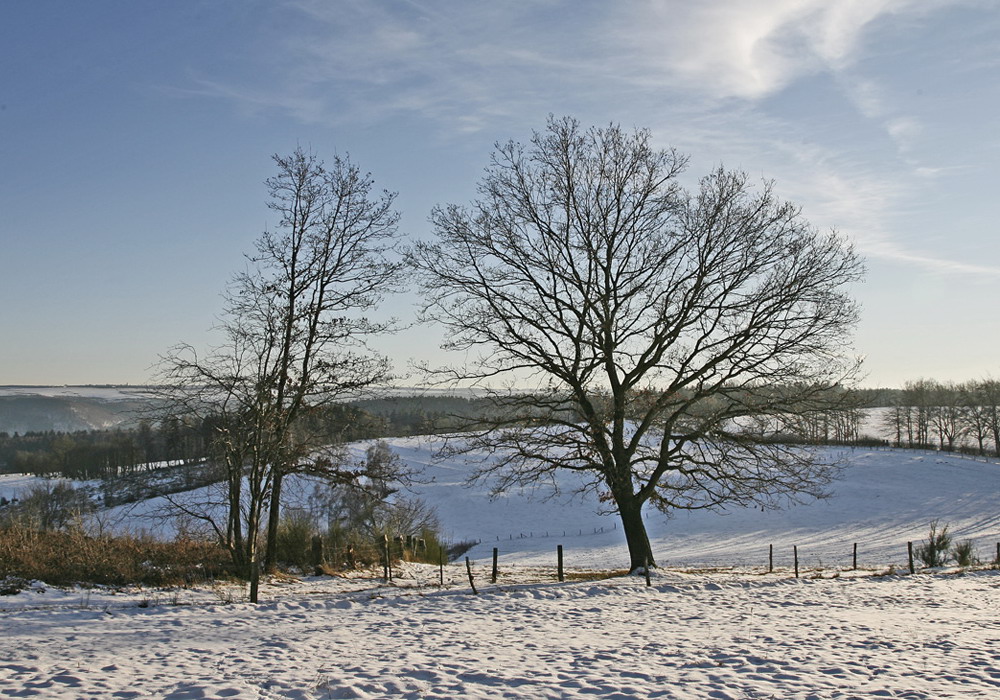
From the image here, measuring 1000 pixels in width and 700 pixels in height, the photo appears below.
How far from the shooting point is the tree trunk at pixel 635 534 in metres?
17.3

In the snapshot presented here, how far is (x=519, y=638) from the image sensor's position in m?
9.62

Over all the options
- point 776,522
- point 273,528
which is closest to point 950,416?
point 776,522

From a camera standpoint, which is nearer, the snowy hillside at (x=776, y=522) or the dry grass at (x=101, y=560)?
the dry grass at (x=101, y=560)

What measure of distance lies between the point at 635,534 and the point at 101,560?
1188 cm

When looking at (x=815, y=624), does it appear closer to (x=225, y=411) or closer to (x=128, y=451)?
(x=225, y=411)

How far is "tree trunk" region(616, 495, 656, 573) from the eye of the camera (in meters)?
17.3

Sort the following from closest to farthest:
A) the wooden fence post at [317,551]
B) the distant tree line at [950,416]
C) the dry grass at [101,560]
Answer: the dry grass at [101,560], the wooden fence post at [317,551], the distant tree line at [950,416]

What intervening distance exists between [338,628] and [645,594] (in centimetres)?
697

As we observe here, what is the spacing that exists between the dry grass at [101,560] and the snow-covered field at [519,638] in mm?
894

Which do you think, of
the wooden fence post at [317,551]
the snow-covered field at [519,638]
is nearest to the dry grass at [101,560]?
the snow-covered field at [519,638]

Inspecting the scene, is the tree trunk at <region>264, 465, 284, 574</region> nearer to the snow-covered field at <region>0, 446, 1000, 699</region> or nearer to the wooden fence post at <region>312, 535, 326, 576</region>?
the wooden fence post at <region>312, 535, 326, 576</region>

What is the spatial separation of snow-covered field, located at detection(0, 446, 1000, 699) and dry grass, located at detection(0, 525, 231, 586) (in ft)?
2.93

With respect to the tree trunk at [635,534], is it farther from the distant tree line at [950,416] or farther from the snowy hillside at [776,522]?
the distant tree line at [950,416]

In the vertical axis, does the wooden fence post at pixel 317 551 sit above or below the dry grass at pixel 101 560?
below
